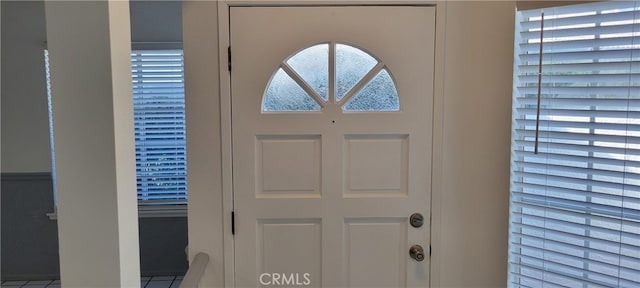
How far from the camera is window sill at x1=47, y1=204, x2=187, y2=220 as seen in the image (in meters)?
2.91

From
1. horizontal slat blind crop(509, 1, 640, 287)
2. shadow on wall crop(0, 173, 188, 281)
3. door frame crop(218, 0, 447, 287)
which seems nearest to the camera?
horizontal slat blind crop(509, 1, 640, 287)

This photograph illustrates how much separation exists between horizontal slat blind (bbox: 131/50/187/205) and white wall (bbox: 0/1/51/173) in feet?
2.21

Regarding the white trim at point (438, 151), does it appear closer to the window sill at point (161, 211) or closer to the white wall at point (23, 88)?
the window sill at point (161, 211)

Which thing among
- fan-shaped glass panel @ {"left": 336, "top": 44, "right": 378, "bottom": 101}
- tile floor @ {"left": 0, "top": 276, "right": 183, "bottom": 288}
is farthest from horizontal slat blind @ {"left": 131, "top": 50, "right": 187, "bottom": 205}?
fan-shaped glass panel @ {"left": 336, "top": 44, "right": 378, "bottom": 101}

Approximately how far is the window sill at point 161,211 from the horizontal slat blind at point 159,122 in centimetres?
4

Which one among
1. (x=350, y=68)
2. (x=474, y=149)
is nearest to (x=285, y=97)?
(x=350, y=68)

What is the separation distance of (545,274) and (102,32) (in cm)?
166

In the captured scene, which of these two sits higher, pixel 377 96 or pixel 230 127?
pixel 377 96

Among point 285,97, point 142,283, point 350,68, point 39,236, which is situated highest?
point 350,68

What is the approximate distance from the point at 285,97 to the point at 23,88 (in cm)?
232

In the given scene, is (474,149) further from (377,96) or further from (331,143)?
(331,143)

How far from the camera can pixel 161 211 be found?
9.59 ft

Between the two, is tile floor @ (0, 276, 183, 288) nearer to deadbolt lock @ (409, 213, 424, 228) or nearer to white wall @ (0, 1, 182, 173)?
white wall @ (0, 1, 182, 173)

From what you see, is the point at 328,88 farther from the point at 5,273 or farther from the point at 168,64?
the point at 5,273
